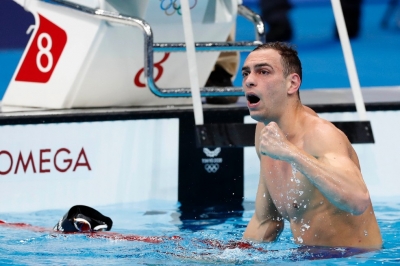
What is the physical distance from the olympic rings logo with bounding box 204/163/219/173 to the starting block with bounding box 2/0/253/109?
46 centimetres

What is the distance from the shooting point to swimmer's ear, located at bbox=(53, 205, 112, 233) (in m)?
3.58

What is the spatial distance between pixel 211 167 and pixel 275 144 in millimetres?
1933

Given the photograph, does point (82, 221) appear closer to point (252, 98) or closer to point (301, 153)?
point (252, 98)

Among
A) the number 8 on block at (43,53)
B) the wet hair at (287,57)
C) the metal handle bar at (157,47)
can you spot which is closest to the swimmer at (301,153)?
the wet hair at (287,57)

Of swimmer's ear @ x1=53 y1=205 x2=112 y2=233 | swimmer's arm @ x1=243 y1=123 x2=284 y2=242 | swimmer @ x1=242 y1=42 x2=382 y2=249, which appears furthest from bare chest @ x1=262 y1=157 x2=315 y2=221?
swimmer's ear @ x1=53 y1=205 x2=112 y2=233

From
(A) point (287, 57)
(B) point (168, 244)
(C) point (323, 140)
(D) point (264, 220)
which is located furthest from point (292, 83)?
(B) point (168, 244)

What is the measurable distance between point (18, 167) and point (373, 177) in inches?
74.7

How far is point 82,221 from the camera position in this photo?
358 centimetres

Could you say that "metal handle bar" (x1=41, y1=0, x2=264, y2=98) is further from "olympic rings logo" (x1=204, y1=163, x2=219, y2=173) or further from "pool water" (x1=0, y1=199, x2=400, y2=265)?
"pool water" (x1=0, y1=199, x2=400, y2=265)

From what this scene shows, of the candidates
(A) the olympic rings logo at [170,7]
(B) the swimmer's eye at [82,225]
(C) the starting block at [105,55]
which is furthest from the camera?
(A) the olympic rings logo at [170,7]

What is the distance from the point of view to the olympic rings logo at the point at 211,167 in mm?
4602

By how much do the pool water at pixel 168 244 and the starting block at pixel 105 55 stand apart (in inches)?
27.0

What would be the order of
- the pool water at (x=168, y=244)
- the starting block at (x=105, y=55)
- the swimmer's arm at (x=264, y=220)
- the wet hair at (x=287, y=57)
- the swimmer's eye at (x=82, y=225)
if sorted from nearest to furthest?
the wet hair at (x=287, y=57) < the pool water at (x=168, y=244) < the swimmer's arm at (x=264, y=220) < the swimmer's eye at (x=82, y=225) < the starting block at (x=105, y=55)

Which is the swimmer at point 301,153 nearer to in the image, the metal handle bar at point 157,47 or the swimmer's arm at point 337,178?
the swimmer's arm at point 337,178
